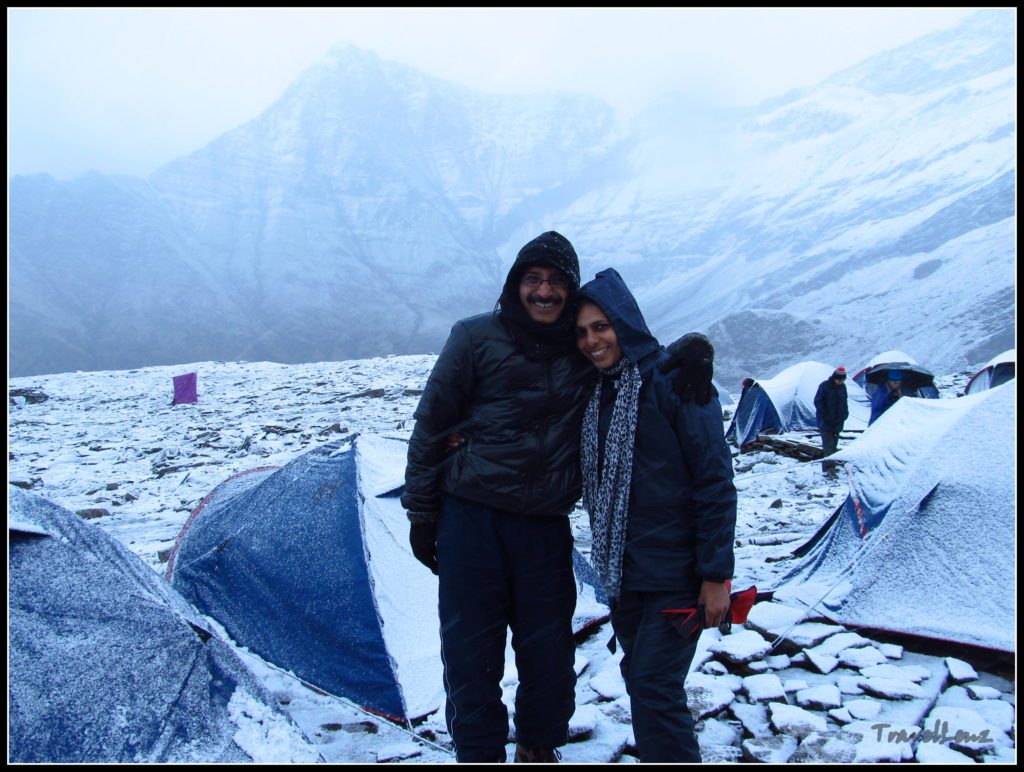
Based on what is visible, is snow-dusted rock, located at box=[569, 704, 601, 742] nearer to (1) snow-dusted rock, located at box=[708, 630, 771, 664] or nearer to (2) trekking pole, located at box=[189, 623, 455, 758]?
(2) trekking pole, located at box=[189, 623, 455, 758]

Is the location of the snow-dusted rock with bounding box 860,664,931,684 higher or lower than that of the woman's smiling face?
lower

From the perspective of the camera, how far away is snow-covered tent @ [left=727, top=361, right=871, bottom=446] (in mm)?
13695

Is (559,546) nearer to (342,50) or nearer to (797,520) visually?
(797,520)

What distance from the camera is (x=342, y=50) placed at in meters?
124

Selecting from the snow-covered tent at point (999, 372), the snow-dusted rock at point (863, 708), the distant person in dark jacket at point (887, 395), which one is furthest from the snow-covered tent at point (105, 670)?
the snow-covered tent at point (999, 372)

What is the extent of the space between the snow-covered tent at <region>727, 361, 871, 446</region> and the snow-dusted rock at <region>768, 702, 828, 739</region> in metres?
10.5

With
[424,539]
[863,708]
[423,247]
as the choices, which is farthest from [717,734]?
[423,247]

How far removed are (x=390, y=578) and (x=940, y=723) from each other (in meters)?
2.85

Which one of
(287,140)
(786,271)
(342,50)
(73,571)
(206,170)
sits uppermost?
(342,50)

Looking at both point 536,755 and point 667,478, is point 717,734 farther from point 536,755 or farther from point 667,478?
point 667,478

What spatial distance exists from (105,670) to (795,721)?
3.05m

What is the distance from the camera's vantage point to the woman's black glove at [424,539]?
2479 millimetres

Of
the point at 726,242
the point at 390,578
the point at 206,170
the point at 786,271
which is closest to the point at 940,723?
the point at 390,578

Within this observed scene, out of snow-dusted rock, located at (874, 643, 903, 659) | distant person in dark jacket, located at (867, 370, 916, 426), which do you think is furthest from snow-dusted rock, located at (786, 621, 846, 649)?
distant person in dark jacket, located at (867, 370, 916, 426)
